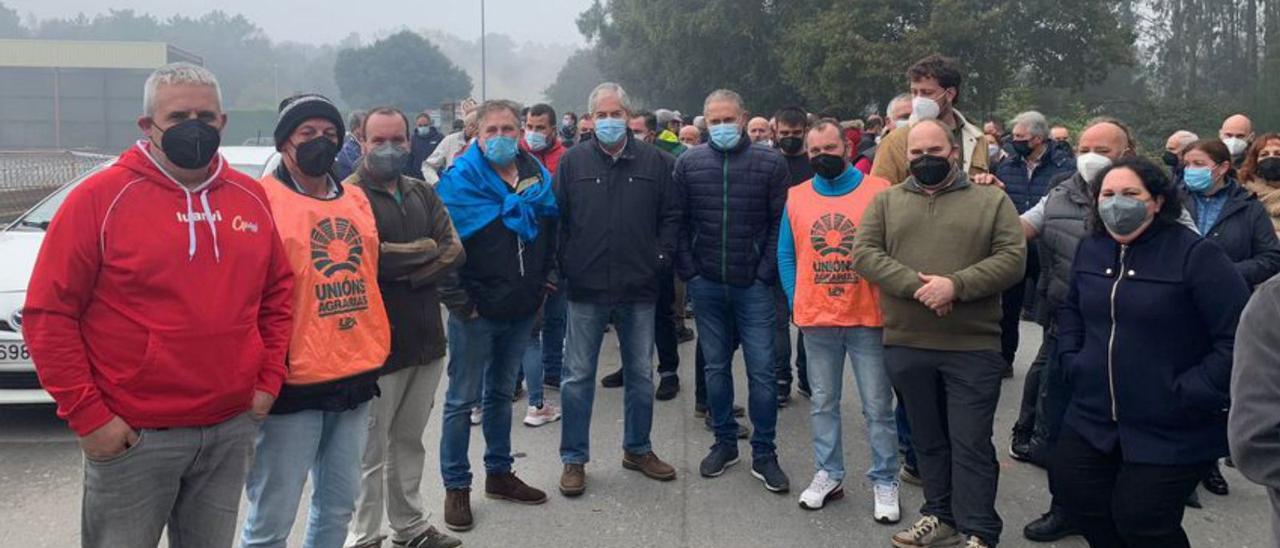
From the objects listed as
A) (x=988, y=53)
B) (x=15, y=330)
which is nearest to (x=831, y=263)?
(x=15, y=330)

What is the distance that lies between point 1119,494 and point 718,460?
7.83ft

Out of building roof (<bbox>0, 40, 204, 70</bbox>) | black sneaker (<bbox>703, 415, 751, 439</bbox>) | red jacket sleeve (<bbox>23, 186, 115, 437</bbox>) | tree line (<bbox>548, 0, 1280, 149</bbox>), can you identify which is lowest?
black sneaker (<bbox>703, 415, 751, 439</bbox>)

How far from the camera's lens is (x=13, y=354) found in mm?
5648

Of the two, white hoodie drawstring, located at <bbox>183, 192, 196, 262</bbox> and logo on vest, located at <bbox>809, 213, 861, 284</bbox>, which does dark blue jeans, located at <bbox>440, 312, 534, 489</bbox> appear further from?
white hoodie drawstring, located at <bbox>183, 192, 196, 262</bbox>

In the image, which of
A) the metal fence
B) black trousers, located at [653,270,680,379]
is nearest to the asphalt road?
black trousers, located at [653,270,680,379]

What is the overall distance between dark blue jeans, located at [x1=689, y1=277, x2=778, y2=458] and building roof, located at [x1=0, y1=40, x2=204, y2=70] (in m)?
68.6

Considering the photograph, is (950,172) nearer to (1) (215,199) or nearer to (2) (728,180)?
(2) (728,180)

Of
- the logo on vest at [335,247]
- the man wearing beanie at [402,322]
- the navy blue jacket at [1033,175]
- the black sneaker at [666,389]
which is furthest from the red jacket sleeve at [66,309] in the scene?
the navy blue jacket at [1033,175]

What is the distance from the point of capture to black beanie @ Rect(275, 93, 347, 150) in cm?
341

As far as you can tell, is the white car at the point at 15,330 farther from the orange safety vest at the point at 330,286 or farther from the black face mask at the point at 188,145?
the black face mask at the point at 188,145

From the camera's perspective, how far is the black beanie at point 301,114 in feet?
11.2

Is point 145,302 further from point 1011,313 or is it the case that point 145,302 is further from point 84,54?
point 84,54

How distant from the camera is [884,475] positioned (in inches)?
191

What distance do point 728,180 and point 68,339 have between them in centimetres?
336
